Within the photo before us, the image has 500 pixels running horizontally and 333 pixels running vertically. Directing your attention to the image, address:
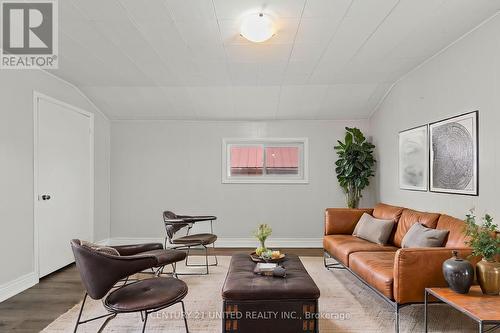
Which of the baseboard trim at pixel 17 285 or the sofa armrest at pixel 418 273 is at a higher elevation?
the sofa armrest at pixel 418 273

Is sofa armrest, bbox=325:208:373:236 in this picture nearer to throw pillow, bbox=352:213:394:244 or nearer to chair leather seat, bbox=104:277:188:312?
throw pillow, bbox=352:213:394:244

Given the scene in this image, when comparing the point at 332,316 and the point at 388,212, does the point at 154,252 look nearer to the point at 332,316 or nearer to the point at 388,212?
the point at 332,316

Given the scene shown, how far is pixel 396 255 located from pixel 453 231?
807 millimetres

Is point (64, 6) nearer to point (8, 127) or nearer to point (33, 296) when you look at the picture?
point (8, 127)

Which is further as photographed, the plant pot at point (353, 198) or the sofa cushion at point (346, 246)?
the plant pot at point (353, 198)

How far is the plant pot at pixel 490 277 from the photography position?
2.30 m

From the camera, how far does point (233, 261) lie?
3260 mm

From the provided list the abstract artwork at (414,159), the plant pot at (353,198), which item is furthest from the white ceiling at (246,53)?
the plant pot at (353,198)

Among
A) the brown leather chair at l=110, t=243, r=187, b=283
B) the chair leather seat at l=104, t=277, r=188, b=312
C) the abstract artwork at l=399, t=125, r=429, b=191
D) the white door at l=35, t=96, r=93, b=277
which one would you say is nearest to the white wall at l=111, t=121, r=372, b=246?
the white door at l=35, t=96, r=93, b=277

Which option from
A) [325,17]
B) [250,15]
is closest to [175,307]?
[250,15]

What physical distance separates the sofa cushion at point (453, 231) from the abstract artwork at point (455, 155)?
0.34 meters

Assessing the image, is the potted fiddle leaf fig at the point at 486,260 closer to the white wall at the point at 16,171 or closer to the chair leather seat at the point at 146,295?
the chair leather seat at the point at 146,295

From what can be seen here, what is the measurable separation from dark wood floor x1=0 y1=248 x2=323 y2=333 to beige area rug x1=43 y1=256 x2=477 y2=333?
15 centimetres

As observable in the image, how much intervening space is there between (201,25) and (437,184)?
3072 millimetres
